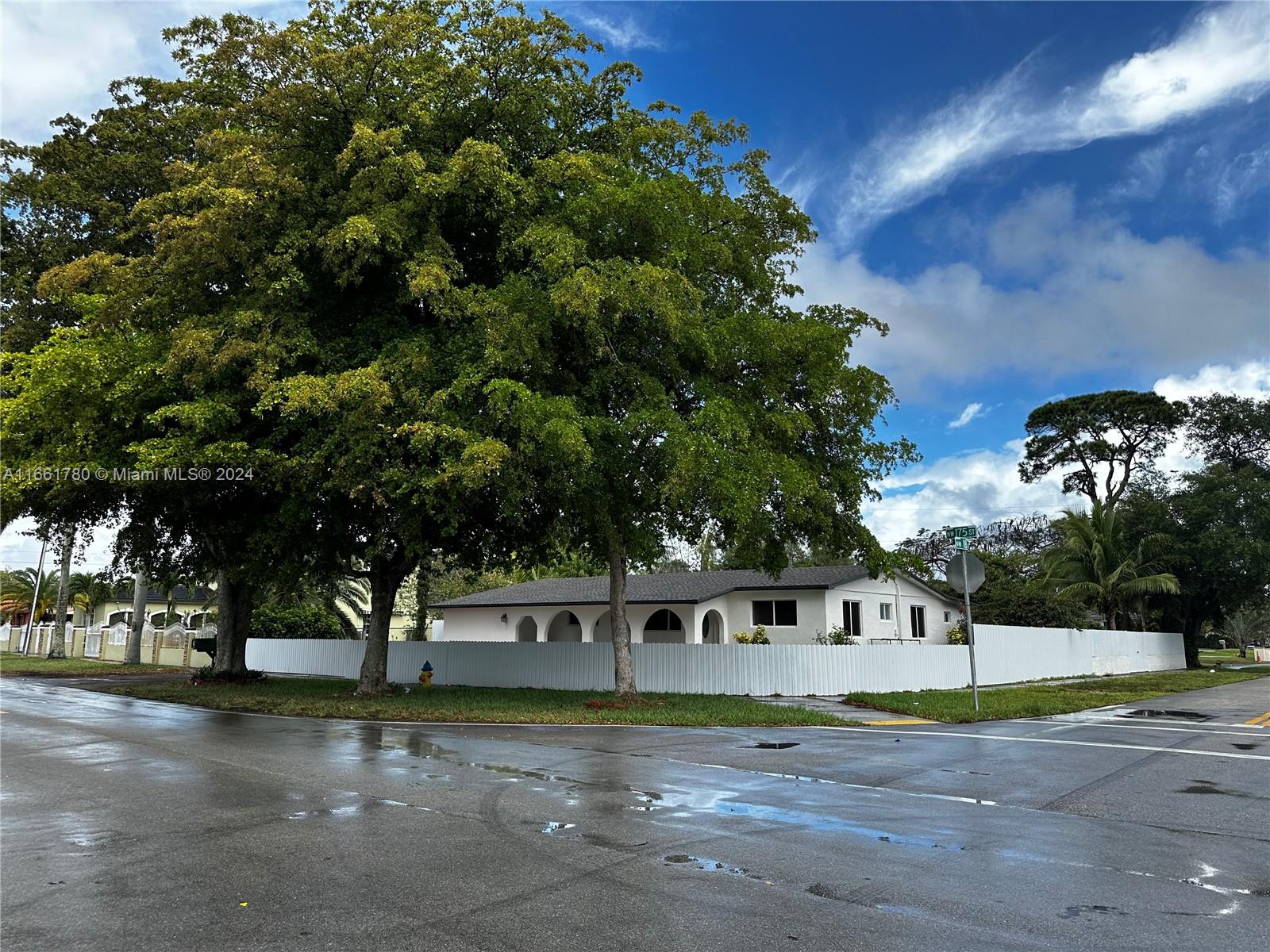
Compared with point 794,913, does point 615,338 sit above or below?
above

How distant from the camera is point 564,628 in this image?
37.2 metres

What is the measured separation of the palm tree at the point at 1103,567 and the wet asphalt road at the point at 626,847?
32.5 metres

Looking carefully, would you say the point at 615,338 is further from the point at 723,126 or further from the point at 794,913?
the point at 794,913

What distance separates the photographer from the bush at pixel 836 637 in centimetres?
2705

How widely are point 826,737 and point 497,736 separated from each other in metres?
5.18

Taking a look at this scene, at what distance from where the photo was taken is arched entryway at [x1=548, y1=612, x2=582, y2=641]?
36719 millimetres

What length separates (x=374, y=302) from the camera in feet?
62.2

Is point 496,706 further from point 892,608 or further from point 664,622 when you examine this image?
point 892,608

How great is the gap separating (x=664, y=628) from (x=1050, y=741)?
22.4 meters

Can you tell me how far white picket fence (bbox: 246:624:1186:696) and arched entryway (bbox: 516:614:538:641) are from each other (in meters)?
7.36

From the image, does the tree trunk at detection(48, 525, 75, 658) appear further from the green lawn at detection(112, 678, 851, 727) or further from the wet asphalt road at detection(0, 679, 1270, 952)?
the wet asphalt road at detection(0, 679, 1270, 952)

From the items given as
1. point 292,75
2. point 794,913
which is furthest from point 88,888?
point 292,75

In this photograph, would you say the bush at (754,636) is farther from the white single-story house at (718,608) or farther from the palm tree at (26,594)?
the palm tree at (26,594)

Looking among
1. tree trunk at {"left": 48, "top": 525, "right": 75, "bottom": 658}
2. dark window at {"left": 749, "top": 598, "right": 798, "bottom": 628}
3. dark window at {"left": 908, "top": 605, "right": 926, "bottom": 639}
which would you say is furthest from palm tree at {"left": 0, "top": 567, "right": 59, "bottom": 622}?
dark window at {"left": 908, "top": 605, "right": 926, "bottom": 639}
